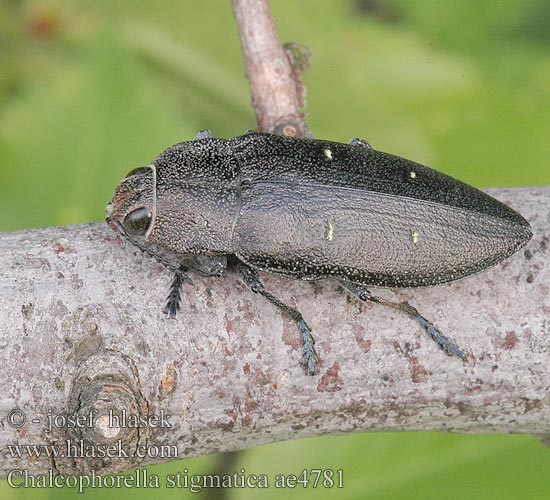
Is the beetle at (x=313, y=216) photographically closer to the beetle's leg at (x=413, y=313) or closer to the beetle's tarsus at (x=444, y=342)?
the beetle's leg at (x=413, y=313)

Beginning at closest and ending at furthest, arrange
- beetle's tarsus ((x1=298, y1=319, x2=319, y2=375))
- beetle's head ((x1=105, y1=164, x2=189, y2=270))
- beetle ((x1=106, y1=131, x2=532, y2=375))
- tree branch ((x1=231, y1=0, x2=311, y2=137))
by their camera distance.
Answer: beetle's tarsus ((x1=298, y1=319, x2=319, y2=375)) < beetle's head ((x1=105, y1=164, x2=189, y2=270)) < beetle ((x1=106, y1=131, x2=532, y2=375)) < tree branch ((x1=231, y1=0, x2=311, y2=137))

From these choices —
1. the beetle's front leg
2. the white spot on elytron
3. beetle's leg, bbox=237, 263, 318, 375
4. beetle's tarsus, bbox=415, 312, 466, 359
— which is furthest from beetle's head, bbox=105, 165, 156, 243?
beetle's tarsus, bbox=415, 312, 466, 359

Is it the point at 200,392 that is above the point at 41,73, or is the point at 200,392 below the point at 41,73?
below

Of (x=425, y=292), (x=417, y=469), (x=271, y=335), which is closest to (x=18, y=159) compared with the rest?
(x=271, y=335)

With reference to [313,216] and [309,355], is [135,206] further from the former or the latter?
[309,355]

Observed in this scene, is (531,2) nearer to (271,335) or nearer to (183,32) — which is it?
(183,32)

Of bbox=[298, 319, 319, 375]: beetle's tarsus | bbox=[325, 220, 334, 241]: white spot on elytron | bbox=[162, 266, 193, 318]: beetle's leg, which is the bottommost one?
bbox=[298, 319, 319, 375]: beetle's tarsus

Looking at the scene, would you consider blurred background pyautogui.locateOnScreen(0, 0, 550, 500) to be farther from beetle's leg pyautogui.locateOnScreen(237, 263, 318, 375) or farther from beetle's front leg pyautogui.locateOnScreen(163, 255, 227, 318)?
beetle's leg pyautogui.locateOnScreen(237, 263, 318, 375)
